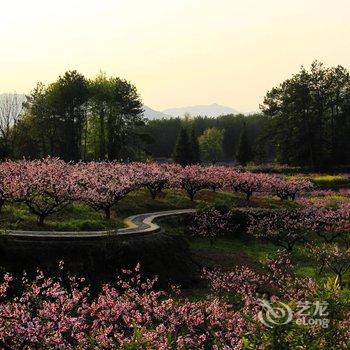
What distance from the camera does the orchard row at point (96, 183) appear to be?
119 feet

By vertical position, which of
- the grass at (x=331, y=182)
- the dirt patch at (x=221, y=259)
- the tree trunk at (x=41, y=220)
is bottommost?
the dirt patch at (x=221, y=259)

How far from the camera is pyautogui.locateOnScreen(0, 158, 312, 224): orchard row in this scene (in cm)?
3622

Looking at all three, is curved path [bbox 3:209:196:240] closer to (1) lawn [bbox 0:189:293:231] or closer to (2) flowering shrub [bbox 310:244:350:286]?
(1) lawn [bbox 0:189:293:231]

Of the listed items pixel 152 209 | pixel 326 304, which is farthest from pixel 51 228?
pixel 326 304

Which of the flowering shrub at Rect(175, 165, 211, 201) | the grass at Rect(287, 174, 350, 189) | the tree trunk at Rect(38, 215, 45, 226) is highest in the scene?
the flowering shrub at Rect(175, 165, 211, 201)

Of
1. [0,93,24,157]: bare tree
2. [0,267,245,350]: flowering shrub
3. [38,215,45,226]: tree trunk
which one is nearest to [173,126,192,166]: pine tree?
[0,93,24,157]: bare tree

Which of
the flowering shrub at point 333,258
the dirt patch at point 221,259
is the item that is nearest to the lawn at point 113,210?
the dirt patch at point 221,259

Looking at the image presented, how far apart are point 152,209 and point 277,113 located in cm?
5762

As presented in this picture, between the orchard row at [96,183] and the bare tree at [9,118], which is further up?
the bare tree at [9,118]

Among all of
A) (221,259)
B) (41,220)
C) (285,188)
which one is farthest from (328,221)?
(41,220)

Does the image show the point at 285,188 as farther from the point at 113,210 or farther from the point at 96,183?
the point at 96,183

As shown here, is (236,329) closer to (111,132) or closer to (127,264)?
(127,264)

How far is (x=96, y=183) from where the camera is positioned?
41.6m

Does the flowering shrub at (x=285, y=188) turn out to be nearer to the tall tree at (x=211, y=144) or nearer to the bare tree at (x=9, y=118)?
the bare tree at (x=9, y=118)
